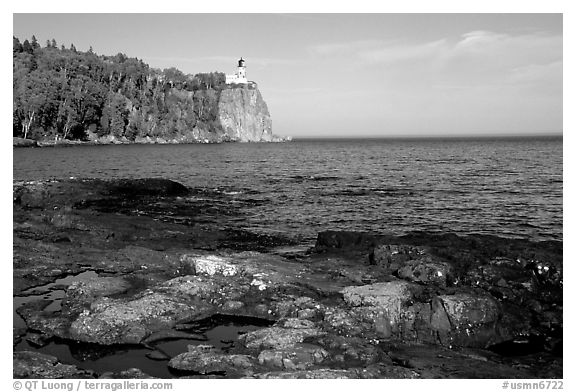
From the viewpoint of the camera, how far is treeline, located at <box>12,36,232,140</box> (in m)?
116

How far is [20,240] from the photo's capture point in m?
16.3

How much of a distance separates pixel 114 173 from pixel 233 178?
1675 cm

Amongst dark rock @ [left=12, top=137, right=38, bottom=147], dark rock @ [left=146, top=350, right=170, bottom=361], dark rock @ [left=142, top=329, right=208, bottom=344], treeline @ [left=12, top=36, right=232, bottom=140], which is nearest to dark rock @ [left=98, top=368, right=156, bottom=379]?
dark rock @ [left=146, top=350, right=170, bottom=361]

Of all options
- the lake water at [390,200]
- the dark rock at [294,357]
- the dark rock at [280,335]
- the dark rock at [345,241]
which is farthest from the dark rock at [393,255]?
the lake water at [390,200]

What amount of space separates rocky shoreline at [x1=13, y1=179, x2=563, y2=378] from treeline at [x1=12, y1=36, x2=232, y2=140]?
352 ft

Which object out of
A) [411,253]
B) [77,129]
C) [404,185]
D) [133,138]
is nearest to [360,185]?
[404,185]

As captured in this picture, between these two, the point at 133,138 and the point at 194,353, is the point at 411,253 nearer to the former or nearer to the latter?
the point at 194,353

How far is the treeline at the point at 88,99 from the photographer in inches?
4569

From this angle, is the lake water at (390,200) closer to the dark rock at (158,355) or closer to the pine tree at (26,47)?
the dark rock at (158,355)

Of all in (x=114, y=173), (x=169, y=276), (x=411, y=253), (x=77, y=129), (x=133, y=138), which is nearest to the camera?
(x=169, y=276)

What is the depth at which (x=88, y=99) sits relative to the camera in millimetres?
137125

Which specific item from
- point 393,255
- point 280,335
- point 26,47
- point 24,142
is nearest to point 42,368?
point 280,335

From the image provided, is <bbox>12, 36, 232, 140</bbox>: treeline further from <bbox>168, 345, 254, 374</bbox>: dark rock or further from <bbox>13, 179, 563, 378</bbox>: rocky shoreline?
<bbox>168, 345, 254, 374</bbox>: dark rock

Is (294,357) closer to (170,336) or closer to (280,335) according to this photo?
(280,335)
